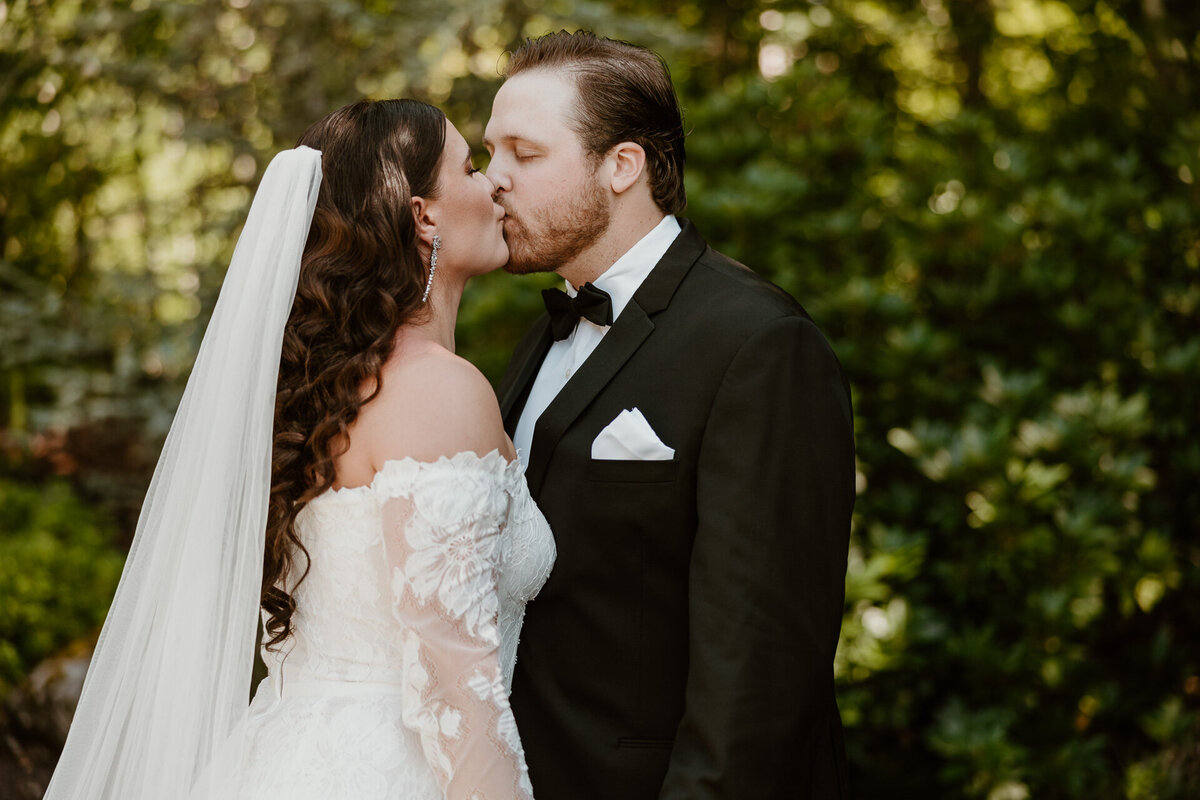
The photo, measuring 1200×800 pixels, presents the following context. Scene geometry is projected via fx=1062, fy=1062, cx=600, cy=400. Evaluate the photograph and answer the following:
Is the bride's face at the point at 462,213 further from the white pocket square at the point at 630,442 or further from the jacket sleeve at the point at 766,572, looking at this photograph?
the jacket sleeve at the point at 766,572

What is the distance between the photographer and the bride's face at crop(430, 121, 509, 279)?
2.27 metres

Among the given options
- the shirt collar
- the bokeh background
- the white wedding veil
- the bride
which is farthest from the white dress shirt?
the bokeh background

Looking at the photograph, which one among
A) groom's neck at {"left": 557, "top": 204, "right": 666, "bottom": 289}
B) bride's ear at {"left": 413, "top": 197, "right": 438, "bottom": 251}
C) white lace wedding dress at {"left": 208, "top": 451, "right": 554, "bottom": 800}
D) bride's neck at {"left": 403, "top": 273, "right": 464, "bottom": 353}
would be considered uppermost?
bride's ear at {"left": 413, "top": 197, "right": 438, "bottom": 251}

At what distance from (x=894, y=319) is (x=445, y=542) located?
2991 mm

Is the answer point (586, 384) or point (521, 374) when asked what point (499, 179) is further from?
point (586, 384)

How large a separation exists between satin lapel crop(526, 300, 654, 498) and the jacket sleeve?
289 millimetres

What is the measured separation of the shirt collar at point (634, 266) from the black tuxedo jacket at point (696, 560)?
0.54 feet

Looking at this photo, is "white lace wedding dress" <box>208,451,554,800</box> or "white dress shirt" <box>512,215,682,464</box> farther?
"white dress shirt" <box>512,215,682,464</box>

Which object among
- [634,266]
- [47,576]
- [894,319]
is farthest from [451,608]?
[47,576]

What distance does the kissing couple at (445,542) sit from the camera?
192 centimetres

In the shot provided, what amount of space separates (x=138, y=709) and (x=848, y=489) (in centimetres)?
148

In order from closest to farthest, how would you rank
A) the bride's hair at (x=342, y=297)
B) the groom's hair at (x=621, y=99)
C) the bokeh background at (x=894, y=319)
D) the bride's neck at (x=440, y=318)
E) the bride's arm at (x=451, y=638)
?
the bride's arm at (x=451, y=638) → the bride's hair at (x=342, y=297) → the bride's neck at (x=440, y=318) → the groom's hair at (x=621, y=99) → the bokeh background at (x=894, y=319)

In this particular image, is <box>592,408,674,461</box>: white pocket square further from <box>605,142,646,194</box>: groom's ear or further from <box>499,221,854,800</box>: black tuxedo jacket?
<box>605,142,646,194</box>: groom's ear

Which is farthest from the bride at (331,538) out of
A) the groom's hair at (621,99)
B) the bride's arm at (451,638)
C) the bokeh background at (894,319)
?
the bokeh background at (894,319)
